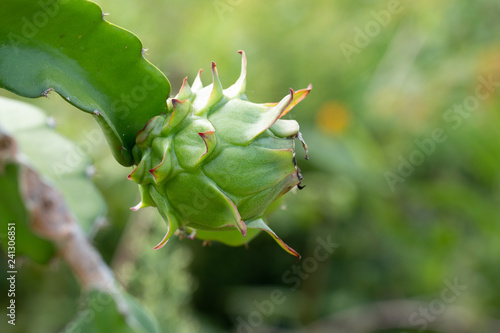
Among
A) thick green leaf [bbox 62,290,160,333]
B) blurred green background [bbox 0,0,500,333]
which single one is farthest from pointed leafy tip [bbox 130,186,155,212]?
blurred green background [bbox 0,0,500,333]

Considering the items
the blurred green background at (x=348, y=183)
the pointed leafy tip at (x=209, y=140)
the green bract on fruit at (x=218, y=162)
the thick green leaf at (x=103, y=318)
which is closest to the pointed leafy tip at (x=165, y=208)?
the green bract on fruit at (x=218, y=162)

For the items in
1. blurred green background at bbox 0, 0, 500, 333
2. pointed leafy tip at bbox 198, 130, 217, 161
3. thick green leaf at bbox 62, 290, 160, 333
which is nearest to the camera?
pointed leafy tip at bbox 198, 130, 217, 161

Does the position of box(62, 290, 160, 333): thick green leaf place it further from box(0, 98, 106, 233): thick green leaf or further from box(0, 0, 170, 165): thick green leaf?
box(0, 0, 170, 165): thick green leaf

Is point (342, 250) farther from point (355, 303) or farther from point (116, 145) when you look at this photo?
point (116, 145)

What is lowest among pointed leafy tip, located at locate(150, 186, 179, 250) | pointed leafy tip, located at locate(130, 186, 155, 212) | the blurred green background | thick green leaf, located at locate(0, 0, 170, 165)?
the blurred green background

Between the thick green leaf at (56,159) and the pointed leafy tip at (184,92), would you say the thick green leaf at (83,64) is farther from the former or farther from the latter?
the thick green leaf at (56,159)

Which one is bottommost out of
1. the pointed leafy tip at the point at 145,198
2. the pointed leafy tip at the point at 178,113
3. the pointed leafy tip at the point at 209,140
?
the pointed leafy tip at the point at 145,198

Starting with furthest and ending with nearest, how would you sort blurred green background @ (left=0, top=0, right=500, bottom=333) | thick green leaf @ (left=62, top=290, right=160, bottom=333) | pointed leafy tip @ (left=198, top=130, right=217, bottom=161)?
blurred green background @ (left=0, top=0, right=500, bottom=333) < thick green leaf @ (left=62, top=290, right=160, bottom=333) < pointed leafy tip @ (left=198, top=130, right=217, bottom=161)

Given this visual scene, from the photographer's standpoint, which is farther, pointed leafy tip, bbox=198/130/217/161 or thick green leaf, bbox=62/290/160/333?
thick green leaf, bbox=62/290/160/333

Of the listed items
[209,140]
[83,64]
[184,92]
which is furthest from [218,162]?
[83,64]
